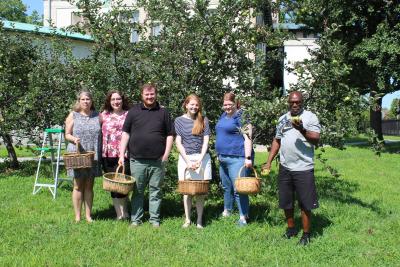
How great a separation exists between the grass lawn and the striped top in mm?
1018

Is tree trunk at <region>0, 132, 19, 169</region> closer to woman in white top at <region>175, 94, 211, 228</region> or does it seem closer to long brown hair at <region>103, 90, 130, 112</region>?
long brown hair at <region>103, 90, 130, 112</region>

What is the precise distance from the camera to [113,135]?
263 inches

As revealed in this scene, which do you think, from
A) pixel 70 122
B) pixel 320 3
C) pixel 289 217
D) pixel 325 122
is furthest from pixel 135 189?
pixel 320 3

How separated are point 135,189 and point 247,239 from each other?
5.30ft

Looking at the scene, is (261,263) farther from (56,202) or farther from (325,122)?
(56,202)

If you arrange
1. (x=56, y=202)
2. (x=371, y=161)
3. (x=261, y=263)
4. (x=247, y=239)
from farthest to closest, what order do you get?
(x=371, y=161)
(x=56, y=202)
(x=247, y=239)
(x=261, y=263)

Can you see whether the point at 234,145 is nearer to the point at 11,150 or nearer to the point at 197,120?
the point at 197,120

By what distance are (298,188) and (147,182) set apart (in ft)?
6.59

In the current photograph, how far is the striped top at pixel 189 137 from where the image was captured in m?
6.38

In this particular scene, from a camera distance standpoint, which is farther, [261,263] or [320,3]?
[320,3]

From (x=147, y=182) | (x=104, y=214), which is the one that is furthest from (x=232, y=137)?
(x=104, y=214)

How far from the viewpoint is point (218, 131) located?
21.7 ft

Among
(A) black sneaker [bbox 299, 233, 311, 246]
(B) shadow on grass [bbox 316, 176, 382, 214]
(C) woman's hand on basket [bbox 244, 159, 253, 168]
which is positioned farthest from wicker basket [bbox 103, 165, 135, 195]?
(B) shadow on grass [bbox 316, 176, 382, 214]

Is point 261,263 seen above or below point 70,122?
below
